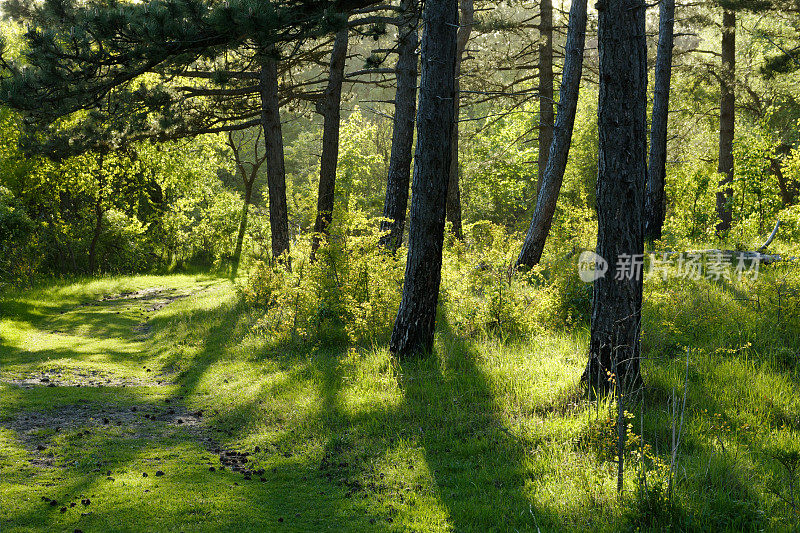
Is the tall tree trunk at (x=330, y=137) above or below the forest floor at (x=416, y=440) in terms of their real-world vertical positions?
above

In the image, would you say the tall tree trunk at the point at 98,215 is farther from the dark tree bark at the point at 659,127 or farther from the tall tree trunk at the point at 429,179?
the dark tree bark at the point at 659,127

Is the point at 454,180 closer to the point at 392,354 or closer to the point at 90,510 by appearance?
the point at 392,354

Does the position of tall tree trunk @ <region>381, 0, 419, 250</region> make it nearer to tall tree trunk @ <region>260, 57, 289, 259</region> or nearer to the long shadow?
tall tree trunk @ <region>260, 57, 289, 259</region>

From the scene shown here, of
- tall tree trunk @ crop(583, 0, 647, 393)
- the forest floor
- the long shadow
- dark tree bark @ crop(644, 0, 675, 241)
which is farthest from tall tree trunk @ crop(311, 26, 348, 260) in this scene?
tall tree trunk @ crop(583, 0, 647, 393)

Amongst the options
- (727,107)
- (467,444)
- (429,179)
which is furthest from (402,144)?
(727,107)

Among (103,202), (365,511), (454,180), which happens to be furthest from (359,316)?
(103,202)

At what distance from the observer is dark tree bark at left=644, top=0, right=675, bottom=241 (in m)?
12.7

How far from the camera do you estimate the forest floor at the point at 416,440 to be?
12.3ft

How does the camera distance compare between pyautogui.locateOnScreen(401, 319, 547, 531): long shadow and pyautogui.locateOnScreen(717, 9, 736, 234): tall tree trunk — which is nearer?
pyautogui.locateOnScreen(401, 319, 547, 531): long shadow

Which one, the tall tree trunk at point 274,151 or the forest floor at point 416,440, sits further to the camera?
the tall tree trunk at point 274,151

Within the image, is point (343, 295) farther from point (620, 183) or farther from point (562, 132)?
point (562, 132)

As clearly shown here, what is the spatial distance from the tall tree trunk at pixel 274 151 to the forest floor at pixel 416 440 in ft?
18.5

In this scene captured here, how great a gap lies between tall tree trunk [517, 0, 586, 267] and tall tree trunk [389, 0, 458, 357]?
167 inches

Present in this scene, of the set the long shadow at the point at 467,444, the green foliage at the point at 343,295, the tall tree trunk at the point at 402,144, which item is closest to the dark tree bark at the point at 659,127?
the tall tree trunk at the point at 402,144
